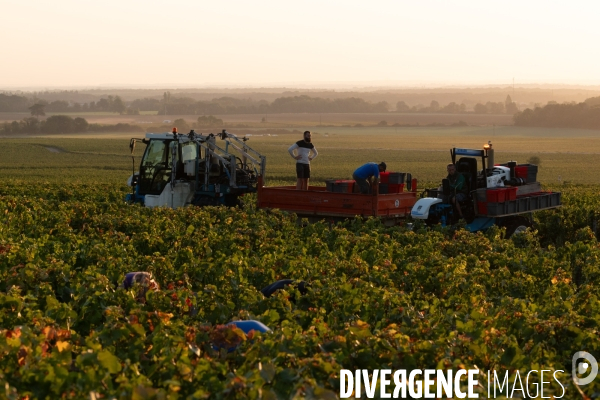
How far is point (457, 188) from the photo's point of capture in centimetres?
1961

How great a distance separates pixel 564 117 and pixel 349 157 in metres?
78.3

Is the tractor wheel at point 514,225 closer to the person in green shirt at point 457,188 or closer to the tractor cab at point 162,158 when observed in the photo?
the person in green shirt at point 457,188

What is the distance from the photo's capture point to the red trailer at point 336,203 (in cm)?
1942

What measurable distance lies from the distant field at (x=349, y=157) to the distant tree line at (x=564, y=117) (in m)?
11.3

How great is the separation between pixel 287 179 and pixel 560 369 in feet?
140

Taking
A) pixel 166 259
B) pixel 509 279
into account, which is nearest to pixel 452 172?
pixel 509 279

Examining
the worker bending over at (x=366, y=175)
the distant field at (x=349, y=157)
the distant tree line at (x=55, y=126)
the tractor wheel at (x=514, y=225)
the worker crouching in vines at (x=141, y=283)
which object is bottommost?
the distant tree line at (x=55, y=126)

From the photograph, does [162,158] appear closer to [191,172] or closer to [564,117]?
[191,172]

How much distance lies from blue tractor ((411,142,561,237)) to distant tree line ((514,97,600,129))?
125 metres

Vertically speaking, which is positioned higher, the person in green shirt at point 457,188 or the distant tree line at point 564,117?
the person in green shirt at point 457,188

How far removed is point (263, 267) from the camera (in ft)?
42.6

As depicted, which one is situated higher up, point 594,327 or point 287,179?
point 594,327

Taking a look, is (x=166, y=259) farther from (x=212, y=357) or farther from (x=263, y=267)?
(x=212, y=357)

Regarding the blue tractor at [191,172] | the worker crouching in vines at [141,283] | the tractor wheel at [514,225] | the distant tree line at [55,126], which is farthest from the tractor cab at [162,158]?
the distant tree line at [55,126]
